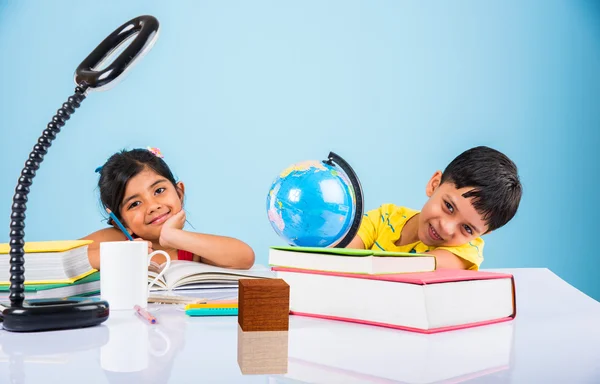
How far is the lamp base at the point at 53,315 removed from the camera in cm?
97

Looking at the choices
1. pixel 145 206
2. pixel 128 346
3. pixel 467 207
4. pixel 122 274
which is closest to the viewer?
pixel 128 346

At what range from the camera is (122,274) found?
124cm

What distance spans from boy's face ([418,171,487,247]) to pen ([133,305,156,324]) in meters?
1.05

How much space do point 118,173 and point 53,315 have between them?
153 centimetres

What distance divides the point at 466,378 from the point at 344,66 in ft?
14.0

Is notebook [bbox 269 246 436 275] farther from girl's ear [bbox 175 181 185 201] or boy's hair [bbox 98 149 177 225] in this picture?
girl's ear [bbox 175 181 185 201]

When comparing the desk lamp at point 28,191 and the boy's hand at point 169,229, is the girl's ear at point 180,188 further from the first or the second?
the desk lamp at point 28,191

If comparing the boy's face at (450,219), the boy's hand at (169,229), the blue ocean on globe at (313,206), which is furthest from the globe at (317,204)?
the boy's hand at (169,229)

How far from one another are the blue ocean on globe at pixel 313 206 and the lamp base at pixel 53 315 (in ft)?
1.29

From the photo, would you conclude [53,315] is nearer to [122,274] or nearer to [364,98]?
[122,274]

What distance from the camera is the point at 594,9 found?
4902mm

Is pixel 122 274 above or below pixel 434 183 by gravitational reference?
below

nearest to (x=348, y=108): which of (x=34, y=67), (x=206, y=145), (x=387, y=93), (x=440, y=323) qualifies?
(x=387, y=93)

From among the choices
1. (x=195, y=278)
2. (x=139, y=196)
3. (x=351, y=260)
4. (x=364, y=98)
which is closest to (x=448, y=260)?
(x=195, y=278)
